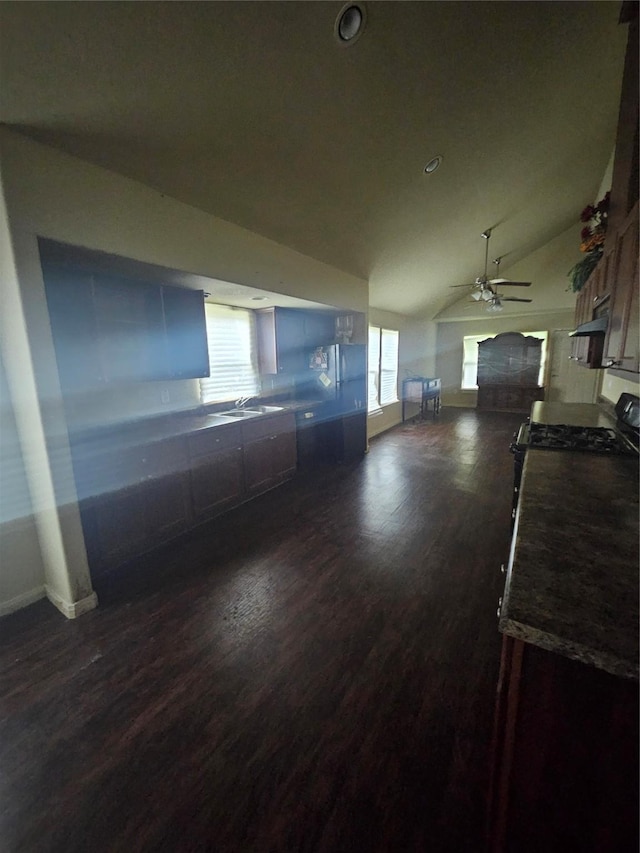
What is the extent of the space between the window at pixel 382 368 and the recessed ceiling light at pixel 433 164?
312cm

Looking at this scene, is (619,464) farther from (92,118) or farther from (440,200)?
(92,118)

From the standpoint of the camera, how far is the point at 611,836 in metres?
0.72

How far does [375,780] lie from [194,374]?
2.97m

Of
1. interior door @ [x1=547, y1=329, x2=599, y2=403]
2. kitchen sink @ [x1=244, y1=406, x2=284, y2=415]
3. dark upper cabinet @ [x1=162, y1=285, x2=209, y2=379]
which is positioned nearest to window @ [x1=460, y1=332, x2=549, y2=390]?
interior door @ [x1=547, y1=329, x2=599, y2=403]

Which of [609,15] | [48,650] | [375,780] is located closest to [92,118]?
[48,650]

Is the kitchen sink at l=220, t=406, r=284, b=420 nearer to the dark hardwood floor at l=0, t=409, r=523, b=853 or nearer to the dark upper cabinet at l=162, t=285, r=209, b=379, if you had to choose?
the dark upper cabinet at l=162, t=285, r=209, b=379

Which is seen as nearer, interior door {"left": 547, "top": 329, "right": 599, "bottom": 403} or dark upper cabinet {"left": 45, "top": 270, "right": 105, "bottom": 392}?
dark upper cabinet {"left": 45, "top": 270, "right": 105, "bottom": 392}

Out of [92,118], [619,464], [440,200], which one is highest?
[440,200]

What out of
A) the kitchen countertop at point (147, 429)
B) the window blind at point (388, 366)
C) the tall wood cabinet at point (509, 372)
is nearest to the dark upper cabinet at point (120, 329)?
the kitchen countertop at point (147, 429)

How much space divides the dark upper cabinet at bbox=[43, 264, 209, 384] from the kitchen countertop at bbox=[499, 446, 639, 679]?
2781mm

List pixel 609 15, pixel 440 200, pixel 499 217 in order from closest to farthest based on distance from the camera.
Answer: pixel 609 15
pixel 440 200
pixel 499 217

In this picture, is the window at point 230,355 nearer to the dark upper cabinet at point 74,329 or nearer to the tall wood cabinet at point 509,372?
the dark upper cabinet at point 74,329

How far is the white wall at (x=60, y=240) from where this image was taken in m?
1.80

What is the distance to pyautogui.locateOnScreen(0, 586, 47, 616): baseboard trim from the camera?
7.08 feet
